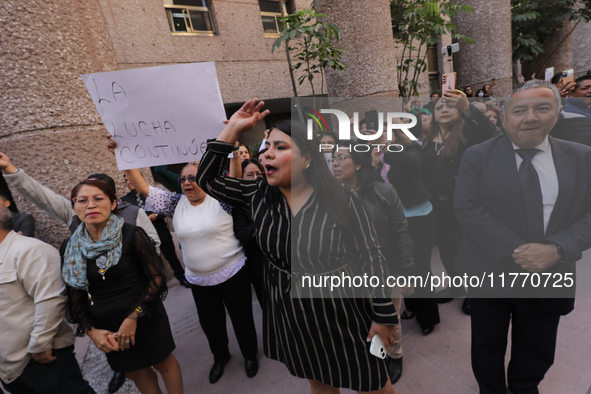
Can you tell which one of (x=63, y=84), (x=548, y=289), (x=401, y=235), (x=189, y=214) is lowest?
(x=548, y=289)

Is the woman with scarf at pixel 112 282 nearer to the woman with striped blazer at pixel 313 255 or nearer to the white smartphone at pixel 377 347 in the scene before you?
the woman with striped blazer at pixel 313 255

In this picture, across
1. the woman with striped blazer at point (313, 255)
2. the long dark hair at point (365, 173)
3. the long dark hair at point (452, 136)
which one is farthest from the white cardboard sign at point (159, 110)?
the long dark hair at point (452, 136)

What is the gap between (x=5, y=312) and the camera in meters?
1.63

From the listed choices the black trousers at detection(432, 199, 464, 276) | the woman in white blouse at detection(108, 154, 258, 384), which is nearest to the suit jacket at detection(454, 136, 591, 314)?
the black trousers at detection(432, 199, 464, 276)

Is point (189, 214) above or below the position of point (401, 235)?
above

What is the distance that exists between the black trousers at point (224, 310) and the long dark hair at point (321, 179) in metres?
1.20

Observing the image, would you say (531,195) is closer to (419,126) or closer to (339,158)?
(419,126)

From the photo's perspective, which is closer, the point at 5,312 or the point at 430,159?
the point at 5,312

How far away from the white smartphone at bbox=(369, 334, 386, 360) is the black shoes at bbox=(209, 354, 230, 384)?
1556 millimetres

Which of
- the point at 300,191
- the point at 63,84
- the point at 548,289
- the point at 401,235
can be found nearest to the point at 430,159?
the point at 401,235

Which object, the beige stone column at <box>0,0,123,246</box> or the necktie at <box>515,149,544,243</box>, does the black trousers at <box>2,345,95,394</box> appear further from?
the necktie at <box>515,149,544,243</box>

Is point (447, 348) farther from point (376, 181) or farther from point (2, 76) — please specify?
point (2, 76)

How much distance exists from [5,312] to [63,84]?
83.8 inches

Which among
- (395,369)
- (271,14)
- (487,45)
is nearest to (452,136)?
(395,369)
